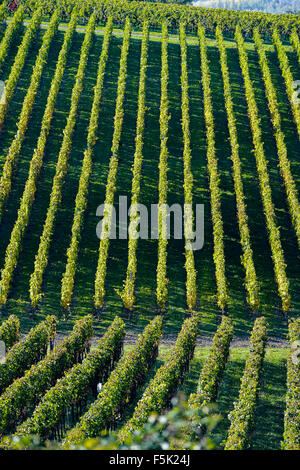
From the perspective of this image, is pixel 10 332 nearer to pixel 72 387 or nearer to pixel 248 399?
pixel 72 387

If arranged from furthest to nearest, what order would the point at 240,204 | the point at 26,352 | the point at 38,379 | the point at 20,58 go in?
the point at 20,58
the point at 240,204
the point at 26,352
the point at 38,379

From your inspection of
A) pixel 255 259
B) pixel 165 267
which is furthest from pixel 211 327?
pixel 255 259

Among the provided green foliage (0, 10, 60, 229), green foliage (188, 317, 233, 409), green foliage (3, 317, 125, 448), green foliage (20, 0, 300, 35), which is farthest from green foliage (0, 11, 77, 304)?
green foliage (20, 0, 300, 35)

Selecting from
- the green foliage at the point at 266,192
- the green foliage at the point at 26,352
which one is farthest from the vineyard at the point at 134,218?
the green foliage at the point at 266,192

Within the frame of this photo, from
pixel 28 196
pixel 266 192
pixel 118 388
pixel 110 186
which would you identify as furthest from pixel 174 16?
pixel 118 388

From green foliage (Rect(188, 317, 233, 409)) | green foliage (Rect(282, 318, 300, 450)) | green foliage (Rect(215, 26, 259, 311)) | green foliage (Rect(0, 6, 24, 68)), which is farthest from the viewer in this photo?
green foliage (Rect(0, 6, 24, 68))

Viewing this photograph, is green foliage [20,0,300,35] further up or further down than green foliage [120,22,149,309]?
further up

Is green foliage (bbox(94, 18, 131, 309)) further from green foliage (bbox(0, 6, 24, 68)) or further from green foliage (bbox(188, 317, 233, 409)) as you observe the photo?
green foliage (bbox(0, 6, 24, 68))

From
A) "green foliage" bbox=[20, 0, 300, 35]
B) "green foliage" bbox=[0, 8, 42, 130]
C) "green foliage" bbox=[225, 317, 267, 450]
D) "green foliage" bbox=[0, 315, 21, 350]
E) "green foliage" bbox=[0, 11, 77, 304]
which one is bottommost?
"green foliage" bbox=[225, 317, 267, 450]
